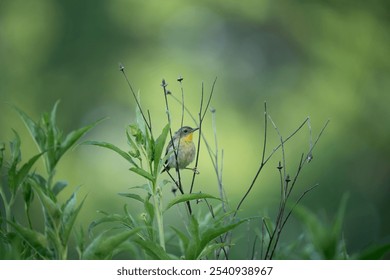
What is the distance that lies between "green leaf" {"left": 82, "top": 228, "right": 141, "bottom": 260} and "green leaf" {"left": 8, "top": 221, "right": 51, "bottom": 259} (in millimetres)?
71

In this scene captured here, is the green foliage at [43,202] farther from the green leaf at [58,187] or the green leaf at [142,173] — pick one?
the green leaf at [142,173]

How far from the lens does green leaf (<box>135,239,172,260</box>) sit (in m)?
0.83

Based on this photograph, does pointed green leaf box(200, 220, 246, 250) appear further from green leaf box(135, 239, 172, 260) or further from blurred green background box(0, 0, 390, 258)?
blurred green background box(0, 0, 390, 258)

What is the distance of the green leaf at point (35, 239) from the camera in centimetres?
81

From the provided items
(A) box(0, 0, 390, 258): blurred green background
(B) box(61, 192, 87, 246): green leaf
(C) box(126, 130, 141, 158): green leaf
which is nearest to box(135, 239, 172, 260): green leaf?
(B) box(61, 192, 87, 246): green leaf

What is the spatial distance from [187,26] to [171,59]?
41cm

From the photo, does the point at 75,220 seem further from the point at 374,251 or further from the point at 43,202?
Result: the point at 374,251

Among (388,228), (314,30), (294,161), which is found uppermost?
(314,30)

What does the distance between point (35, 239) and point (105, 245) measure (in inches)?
4.6

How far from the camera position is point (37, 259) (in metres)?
0.95

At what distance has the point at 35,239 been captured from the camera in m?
0.83

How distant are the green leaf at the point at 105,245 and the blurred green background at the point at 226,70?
3441mm
